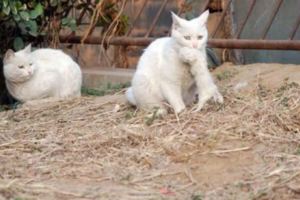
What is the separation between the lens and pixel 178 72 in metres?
4.86

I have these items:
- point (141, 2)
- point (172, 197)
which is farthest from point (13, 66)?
point (172, 197)

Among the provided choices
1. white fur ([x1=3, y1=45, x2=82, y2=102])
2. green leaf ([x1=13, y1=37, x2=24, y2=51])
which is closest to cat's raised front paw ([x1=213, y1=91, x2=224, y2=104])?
white fur ([x1=3, y1=45, x2=82, y2=102])

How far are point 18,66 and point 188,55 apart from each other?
71.4 inches

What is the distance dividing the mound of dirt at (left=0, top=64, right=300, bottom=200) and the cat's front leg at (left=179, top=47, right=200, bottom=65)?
33 centimetres

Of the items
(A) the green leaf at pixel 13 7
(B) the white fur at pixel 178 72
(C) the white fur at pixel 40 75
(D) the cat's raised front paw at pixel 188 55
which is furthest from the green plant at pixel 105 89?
(D) the cat's raised front paw at pixel 188 55

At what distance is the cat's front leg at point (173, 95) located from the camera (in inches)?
190

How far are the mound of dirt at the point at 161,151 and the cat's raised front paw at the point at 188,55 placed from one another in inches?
13.0

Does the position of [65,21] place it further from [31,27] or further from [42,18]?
[31,27]

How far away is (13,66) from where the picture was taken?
6.04 m

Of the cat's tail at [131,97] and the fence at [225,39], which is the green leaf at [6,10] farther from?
the cat's tail at [131,97]

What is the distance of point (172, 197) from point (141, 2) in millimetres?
4701

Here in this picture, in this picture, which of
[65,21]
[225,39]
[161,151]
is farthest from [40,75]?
[161,151]

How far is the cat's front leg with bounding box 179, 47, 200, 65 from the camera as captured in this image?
15.6ft

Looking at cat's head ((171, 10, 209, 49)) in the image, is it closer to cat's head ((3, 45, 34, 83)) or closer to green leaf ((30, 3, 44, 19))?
cat's head ((3, 45, 34, 83))
